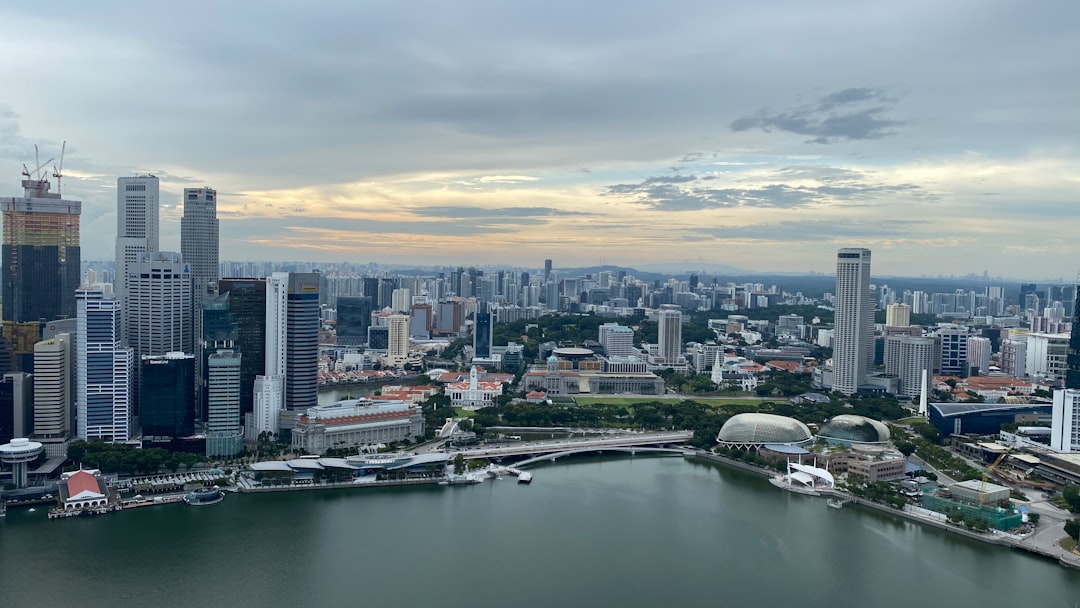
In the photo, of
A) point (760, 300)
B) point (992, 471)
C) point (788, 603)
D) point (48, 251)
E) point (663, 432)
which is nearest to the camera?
point (788, 603)

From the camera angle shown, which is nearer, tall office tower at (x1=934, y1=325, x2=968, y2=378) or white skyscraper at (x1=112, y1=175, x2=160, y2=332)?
white skyscraper at (x1=112, y1=175, x2=160, y2=332)

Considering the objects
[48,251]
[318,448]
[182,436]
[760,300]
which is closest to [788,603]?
[318,448]

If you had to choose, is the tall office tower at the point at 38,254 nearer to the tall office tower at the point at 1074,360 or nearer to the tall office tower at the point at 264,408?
the tall office tower at the point at 264,408

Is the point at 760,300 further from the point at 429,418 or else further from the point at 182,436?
the point at 182,436

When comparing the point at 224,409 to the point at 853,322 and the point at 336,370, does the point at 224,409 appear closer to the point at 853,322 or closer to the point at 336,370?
the point at 336,370

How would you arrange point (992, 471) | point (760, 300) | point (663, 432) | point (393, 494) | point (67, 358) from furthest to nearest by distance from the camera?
point (760, 300), point (663, 432), point (67, 358), point (992, 471), point (393, 494)

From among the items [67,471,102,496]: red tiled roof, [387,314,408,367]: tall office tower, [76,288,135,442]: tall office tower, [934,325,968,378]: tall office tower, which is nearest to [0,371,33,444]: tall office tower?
[76,288,135,442]: tall office tower

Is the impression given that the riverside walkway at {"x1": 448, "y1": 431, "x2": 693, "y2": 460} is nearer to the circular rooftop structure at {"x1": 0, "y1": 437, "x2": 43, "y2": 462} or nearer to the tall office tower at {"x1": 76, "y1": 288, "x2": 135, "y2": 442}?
the tall office tower at {"x1": 76, "y1": 288, "x2": 135, "y2": 442}
